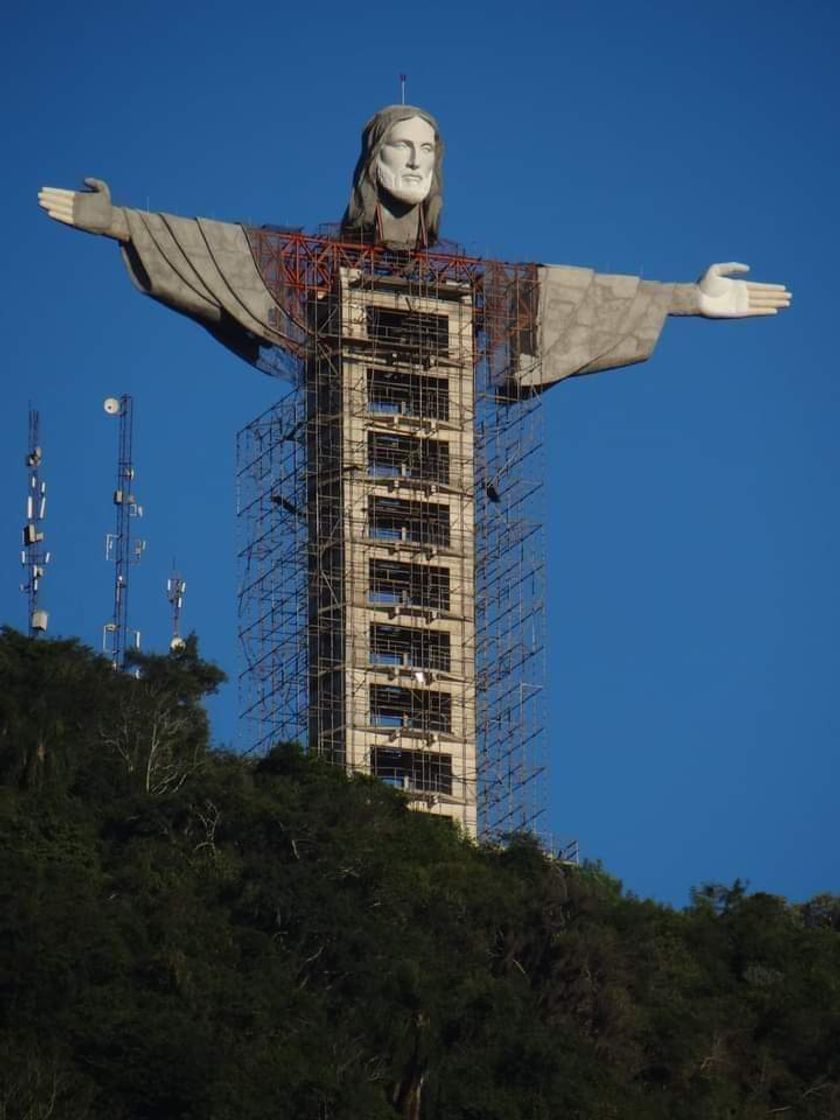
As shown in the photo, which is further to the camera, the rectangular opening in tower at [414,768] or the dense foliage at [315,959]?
the rectangular opening in tower at [414,768]

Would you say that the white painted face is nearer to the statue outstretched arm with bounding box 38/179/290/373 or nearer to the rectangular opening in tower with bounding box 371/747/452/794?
the statue outstretched arm with bounding box 38/179/290/373

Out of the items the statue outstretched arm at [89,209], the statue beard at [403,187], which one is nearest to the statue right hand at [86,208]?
the statue outstretched arm at [89,209]

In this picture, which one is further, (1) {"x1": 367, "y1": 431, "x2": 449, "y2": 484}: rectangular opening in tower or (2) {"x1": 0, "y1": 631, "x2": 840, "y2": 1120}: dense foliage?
(1) {"x1": 367, "y1": 431, "x2": 449, "y2": 484}: rectangular opening in tower

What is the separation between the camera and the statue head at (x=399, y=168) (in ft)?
303

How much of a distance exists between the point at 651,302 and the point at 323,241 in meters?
8.00

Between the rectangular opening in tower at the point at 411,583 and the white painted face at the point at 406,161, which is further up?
the white painted face at the point at 406,161

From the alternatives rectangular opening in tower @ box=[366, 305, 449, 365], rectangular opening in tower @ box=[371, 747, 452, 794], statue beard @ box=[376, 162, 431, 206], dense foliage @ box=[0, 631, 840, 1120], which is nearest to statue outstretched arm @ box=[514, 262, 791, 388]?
rectangular opening in tower @ box=[366, 305, 449, 365]

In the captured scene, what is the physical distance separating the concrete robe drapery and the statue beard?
349 cm

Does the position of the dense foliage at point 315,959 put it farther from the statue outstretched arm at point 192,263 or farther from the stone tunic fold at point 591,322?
the stone tunic fold at point 591,322

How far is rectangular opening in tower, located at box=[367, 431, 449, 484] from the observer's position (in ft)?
300

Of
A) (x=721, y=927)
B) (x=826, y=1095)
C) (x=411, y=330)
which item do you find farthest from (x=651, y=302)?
(x=826, y=1095)

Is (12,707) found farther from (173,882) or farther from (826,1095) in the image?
(826,1095)

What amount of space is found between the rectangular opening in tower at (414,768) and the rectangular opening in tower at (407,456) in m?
6.27

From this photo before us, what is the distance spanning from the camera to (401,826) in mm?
84250
